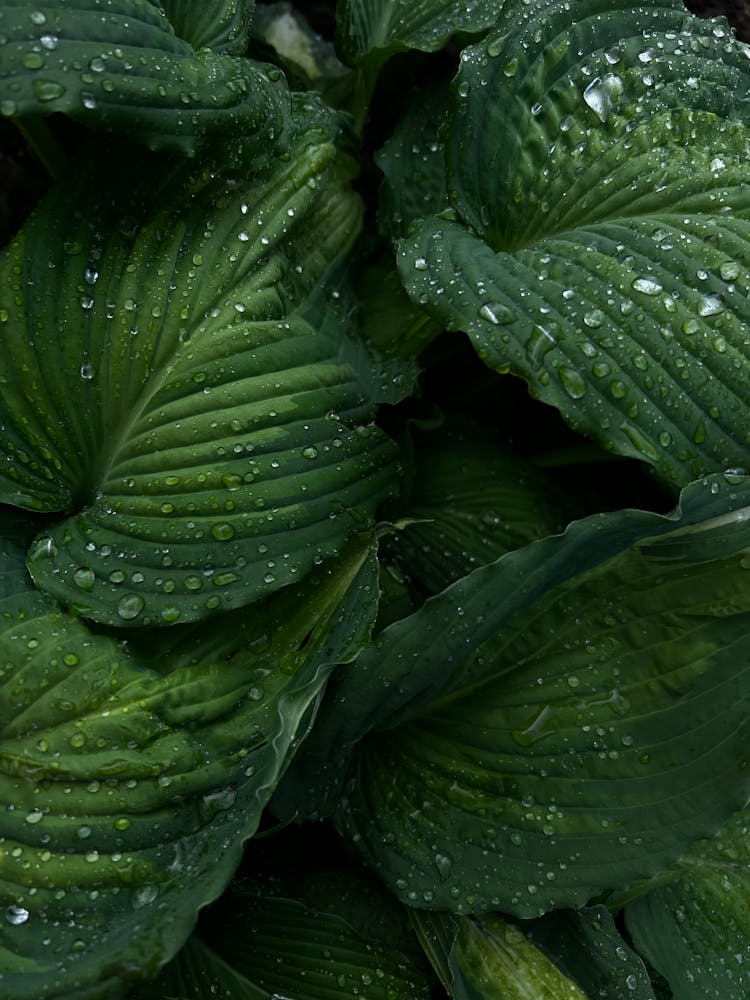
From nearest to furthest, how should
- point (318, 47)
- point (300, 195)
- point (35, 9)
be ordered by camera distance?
point (35, 9)
point (300, 195)
point (318, 47)

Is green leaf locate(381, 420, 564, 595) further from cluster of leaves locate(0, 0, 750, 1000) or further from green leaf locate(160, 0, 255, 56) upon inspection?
green leaf locate(160, 0, 255, 56)

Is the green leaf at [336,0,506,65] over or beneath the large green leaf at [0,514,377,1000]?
over

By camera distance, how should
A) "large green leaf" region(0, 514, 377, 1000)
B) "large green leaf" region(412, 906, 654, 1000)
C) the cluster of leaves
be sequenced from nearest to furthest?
"large green leaf" region(0, 514, 377, 1000) < the cluster of leaves < "large green leaf" region(412, 906, 654, 1000)

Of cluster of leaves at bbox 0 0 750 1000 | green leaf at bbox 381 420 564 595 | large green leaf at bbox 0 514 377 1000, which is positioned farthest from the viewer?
green leaf at bbox 381 420 564 595

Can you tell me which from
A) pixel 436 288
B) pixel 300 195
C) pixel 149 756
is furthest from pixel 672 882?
pixel 300 195

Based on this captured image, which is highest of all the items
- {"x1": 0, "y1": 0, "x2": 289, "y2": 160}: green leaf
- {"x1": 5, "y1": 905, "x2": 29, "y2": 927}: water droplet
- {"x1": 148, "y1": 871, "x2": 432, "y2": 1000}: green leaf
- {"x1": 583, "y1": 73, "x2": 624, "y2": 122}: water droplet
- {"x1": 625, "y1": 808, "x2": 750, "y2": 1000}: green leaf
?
{"x1": 583, "y1": 73, "x2": 624, "y2": 122}: water droplet

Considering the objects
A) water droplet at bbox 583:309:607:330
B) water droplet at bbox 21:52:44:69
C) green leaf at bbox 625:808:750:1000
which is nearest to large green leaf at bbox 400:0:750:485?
water droplet at bbox 583:309:607:330

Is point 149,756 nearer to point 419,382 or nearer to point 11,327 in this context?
point 11,327

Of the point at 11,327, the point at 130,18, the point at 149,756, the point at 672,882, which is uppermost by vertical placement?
the point at 130,18
